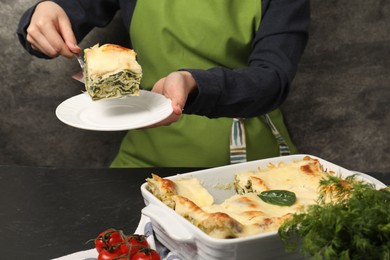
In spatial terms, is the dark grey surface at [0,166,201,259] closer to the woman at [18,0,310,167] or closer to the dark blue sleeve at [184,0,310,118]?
the dark blue sleeve at [184,0,310,118]

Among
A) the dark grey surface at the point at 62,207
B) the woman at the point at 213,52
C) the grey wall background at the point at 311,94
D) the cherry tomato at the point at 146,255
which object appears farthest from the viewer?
the grey wall background at the point at 311,94

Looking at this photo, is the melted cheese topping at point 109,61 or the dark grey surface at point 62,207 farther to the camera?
the melted cheese topping at point 109,61

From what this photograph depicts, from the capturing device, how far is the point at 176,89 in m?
1.47

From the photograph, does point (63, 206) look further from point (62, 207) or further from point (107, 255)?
point (107, 255)

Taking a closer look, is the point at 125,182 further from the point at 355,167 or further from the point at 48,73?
the point at 355,167

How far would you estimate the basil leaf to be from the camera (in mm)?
1058

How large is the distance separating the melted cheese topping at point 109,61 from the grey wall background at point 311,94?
617mm

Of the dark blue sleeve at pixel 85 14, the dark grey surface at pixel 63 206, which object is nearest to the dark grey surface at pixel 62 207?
the dark grey surface at pixel 63 206

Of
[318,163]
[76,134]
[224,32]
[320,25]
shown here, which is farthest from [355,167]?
[318,163]

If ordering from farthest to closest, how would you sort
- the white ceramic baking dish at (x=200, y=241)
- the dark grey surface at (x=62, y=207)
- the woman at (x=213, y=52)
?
the woman at (x=213, y=52), the dark grey surface at (x=62, y=207), the white ceramic baking dish at (x=200, y=241)

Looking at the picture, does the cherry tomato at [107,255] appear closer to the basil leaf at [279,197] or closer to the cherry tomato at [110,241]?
the cherry tomato at [110,241]

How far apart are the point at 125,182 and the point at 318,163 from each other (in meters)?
0.43

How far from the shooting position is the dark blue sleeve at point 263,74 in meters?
1.60

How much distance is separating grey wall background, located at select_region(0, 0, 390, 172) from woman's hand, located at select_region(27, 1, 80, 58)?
0.36 m
